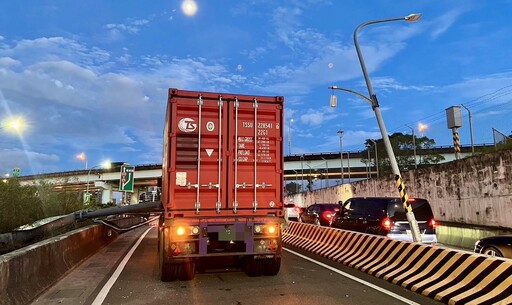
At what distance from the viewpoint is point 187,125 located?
26.7ft

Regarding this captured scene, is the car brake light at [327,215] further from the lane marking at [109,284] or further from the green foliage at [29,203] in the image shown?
the green foliage at [29,203]

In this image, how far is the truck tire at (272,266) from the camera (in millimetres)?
8516

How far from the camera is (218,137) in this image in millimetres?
8281

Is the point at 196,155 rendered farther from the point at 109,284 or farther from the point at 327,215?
the point at 327,215

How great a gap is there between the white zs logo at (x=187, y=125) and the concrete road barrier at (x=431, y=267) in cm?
485

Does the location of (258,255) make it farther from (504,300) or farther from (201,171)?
(504,300)

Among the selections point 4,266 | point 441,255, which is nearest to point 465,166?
point 441,255

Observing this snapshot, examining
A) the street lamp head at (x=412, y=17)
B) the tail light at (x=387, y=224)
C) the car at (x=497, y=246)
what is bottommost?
the car at (x=497, y=246)

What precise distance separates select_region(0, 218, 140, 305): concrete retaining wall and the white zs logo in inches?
129

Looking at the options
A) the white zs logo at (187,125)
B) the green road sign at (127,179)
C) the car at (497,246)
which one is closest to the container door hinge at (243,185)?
the white zs logo at (187,125)

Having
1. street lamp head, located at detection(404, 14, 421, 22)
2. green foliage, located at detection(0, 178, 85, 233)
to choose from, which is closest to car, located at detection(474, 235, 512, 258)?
street lamp head, located at detection(404, 14, 421, 22)

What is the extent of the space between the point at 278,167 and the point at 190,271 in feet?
8.87

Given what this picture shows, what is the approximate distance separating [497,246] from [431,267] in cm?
337

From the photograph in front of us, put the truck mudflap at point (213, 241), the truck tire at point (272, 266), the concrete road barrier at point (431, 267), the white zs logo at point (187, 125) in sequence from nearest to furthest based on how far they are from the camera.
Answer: the concrete road barrier at point (431, 267) < the truck mudflap at point (213, 241) < the white zs logo at point (187, 125) < the truck tire at point (272, 266)
